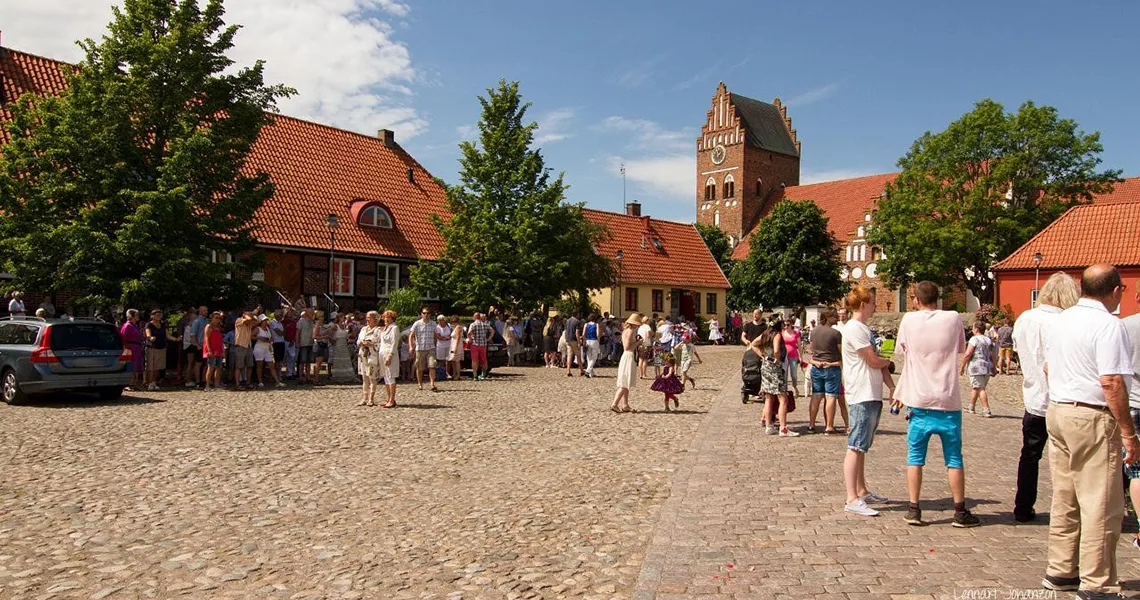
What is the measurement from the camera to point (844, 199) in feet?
276

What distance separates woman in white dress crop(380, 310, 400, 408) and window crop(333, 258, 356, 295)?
18.5m

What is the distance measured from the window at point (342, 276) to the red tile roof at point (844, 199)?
51.3m

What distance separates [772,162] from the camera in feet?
295

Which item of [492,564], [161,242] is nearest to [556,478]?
[492,564]

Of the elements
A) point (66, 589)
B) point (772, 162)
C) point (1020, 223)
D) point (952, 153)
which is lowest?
point (66, 589)

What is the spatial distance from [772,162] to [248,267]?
75276 millimetres

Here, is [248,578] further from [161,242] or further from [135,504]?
[161,242]

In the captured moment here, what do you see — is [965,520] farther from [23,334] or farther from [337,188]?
[337,188]

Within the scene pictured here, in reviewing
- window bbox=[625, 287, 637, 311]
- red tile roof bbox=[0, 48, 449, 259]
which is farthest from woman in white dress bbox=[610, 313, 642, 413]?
window bbox=[625, 287, 637, 311]

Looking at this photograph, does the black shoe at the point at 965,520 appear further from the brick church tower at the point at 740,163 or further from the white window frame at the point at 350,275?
the brick church tower at the point at 740,163

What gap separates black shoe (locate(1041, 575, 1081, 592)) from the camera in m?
4.88

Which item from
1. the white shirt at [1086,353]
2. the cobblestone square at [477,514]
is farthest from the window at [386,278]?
the white shirt at [1086,353]

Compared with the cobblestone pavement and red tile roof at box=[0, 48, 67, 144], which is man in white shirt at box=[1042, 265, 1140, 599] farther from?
red tile roof at box=[0, 48, 67, 144]

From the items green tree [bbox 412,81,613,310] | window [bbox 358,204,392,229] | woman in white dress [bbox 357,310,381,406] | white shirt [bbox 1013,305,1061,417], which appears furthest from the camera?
window [bbox 358,204,392,229]
